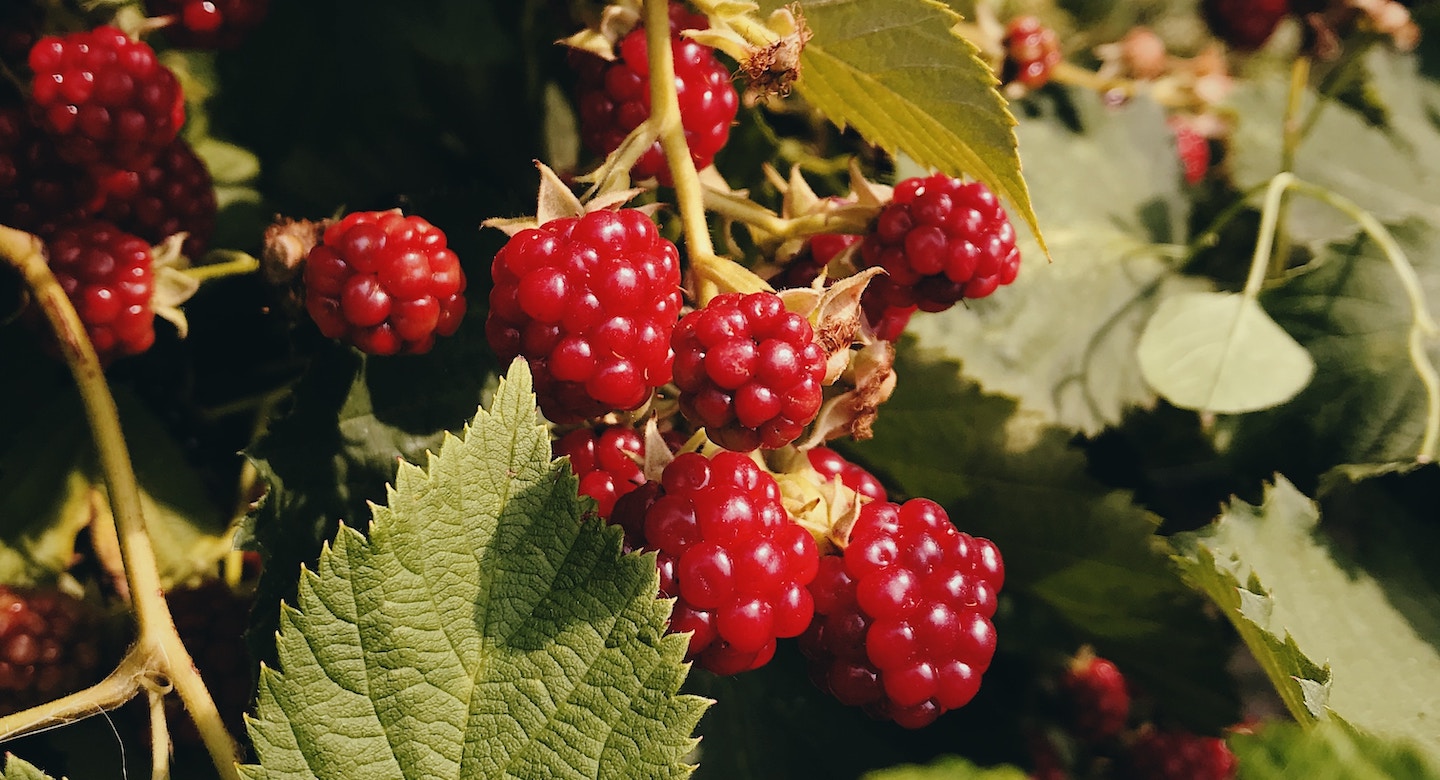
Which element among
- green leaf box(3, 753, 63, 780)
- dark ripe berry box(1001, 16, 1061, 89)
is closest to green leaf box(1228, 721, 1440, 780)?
green leaf box(3, 753, 63, 780)

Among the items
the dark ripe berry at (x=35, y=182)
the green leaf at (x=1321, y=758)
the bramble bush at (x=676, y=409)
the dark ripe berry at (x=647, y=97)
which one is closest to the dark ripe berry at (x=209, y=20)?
the bramble bush at (x=676, y=409)

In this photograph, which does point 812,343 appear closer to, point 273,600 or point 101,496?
point 273,600

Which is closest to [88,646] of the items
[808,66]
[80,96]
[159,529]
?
[159,529]

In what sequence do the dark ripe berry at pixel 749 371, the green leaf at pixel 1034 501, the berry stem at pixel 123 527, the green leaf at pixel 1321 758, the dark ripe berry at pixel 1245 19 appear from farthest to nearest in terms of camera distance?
the dark ripe berry at pixel 1245 19, the green leaf at pixel 1034 501, the berry stem at pixel 123 527, the dark ripe berry at pixel 749 371, the green leaf at pixel 1321 758

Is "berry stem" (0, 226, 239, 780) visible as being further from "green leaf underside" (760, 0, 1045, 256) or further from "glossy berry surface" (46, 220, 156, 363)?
"green leaf underside" (760, 0, 1045, 256)

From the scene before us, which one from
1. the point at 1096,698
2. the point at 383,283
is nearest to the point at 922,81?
the point at 383,283

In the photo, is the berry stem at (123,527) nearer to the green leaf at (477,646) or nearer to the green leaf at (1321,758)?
the green leaf at (477,646)

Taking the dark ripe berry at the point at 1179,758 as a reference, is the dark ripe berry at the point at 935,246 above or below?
above

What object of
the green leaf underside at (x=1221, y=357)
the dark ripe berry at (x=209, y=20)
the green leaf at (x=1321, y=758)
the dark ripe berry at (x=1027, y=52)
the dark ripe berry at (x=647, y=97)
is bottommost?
the green leaf underside at (x=1221, y=357)

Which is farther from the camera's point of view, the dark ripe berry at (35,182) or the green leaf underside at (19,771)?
the dark ripe berry at (35,182)
